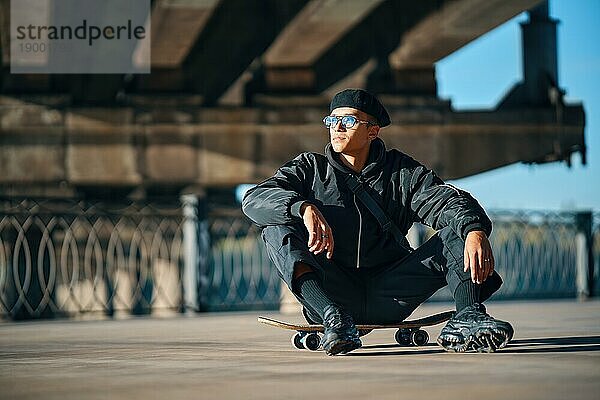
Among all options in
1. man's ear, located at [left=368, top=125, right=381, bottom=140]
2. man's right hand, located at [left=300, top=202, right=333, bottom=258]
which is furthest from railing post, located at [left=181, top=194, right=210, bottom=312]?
man's right hand, located at [left=300, top=202, right=333, bottom=258]

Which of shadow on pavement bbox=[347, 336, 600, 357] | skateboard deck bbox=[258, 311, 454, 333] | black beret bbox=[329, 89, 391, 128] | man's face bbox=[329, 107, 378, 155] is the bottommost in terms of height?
shadow on pavement bbox=[347, 336, 600, 357]

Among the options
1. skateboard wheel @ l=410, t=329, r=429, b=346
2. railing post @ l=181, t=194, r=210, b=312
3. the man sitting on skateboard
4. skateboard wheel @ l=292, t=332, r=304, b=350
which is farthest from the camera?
railing post @ l=181, t=194, r=210, b=312

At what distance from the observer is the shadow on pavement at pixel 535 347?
716 centimetres

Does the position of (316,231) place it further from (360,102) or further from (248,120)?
(248,120)

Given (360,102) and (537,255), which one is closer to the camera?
(360,102)

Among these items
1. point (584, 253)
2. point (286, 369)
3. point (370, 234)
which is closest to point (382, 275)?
point (370, 234)

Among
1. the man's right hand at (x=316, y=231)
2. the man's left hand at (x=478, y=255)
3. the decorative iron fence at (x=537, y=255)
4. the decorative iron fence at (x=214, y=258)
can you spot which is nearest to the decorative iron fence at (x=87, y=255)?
the decorative iron fence at (x=214, y=258)

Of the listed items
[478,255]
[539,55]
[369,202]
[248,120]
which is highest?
[539,55]

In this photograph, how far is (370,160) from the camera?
7.34 m

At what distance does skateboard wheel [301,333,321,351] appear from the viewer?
7.45 m

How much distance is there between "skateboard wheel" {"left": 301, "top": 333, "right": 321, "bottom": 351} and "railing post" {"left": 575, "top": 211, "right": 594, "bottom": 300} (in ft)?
44.8

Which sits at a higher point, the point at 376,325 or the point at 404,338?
the point at 376,325

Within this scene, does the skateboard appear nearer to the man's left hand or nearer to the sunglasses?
the man's left hand

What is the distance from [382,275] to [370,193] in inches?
19.6
